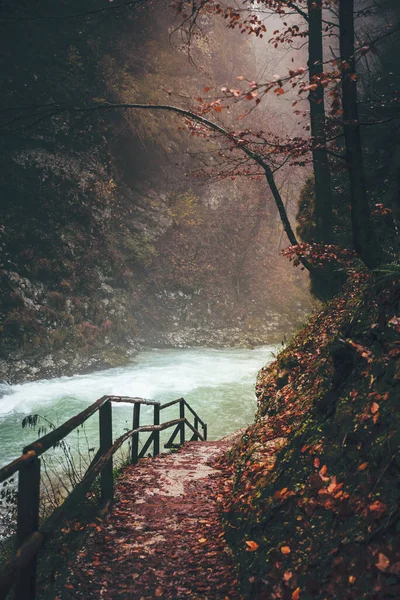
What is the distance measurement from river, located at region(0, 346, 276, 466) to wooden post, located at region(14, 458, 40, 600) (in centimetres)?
889

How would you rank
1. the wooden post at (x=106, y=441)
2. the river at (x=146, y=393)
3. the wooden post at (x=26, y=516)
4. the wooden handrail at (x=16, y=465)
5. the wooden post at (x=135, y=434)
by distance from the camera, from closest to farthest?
the wooden handrail at (x=16, y=465)
the wooden post at (x=26, y=516)
the wooden post at (x=106, y=441)
the wooden post at (x=135, y=434)
the river at (x=146, y=393)

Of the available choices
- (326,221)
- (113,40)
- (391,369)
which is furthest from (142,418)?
(113,40)

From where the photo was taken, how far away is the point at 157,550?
3943mm

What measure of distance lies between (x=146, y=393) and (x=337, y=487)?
45.1ft

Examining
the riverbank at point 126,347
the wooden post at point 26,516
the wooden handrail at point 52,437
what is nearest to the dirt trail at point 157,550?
the wooden post at point 26,516

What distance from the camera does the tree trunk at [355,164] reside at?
524cm

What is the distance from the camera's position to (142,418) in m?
14.5

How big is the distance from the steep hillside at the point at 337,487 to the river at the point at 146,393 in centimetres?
781

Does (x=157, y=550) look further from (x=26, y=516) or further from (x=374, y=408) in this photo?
(x=374, y=408)

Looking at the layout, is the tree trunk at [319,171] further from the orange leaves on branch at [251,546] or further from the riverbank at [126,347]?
the orange leaves on branch at [251,546]

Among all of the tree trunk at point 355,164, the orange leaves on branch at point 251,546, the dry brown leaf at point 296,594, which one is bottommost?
the orange leaves on branch at point 251,546

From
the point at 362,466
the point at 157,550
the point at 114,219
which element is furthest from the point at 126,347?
the point at 362,466

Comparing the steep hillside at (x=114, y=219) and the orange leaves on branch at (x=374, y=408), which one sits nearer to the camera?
the orange leaves on branch at (x=374, y=408)

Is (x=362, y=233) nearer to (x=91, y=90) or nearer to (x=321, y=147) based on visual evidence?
(x=321, y=147)
